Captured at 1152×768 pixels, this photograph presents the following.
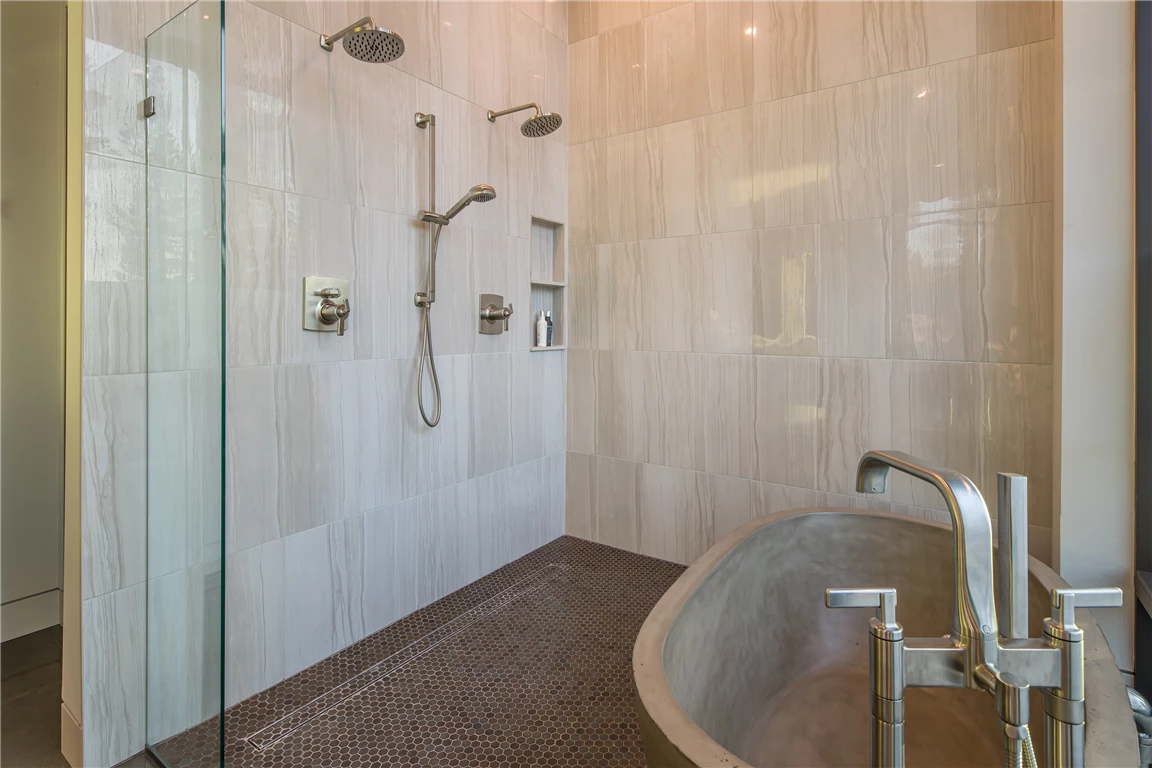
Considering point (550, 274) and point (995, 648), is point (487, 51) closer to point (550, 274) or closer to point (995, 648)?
point (550, 274)

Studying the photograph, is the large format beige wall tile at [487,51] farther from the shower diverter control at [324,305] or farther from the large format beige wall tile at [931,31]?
the large format beige wall tile at [931,31]

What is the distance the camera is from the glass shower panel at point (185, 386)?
1209 mm

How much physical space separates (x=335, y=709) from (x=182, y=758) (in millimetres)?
365

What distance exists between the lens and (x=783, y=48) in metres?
2.24

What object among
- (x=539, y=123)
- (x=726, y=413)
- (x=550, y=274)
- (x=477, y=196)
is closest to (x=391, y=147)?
(x=477, y=196)

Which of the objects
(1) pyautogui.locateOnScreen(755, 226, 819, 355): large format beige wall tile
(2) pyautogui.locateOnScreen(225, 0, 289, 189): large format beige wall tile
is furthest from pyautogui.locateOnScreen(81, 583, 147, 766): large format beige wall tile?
(1) pyautogui.locateOnScreen(755, 226, 819, 355): large format beige wall tile

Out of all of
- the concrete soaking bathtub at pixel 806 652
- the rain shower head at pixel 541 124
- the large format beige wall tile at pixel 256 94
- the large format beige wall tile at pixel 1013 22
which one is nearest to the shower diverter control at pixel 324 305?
the large format beige wall tile at pixel 256 94

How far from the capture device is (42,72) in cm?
201

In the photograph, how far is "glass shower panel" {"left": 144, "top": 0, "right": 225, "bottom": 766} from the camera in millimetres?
1209

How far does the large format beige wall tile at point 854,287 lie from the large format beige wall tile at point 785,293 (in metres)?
0.04

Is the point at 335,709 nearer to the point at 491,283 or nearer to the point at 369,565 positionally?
the point at 369,565

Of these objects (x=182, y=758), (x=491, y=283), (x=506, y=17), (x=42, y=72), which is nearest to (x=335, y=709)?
(x=182, y=758)

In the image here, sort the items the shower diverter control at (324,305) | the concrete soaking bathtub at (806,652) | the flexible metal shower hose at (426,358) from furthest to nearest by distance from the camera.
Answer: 1. the flexible metal shower hose at (426,358)
2. the shower diverter control at (324,305)
3. the concrete soaking bathtub at (806,652)

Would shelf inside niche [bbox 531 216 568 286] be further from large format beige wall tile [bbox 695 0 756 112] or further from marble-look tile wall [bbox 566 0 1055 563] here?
large format beige wall tile [bbox 695 0 756 112]
